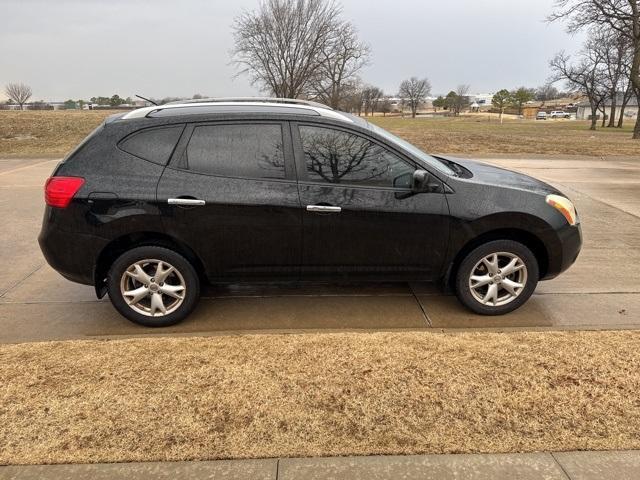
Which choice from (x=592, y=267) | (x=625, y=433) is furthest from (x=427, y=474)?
(x=592, y=267)

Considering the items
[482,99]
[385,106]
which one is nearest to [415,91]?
[385,106]

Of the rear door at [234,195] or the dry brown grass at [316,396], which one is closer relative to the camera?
the dry brown grass at [316,396]

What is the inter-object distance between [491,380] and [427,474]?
3.05 ft

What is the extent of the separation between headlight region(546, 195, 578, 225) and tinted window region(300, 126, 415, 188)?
3.88 ft

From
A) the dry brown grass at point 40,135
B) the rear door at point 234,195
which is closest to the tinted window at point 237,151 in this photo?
the rear door at point 234,195

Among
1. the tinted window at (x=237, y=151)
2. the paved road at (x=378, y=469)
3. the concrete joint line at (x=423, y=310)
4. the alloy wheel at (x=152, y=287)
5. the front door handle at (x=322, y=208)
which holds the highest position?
the tinted window at (x=237, y=151)

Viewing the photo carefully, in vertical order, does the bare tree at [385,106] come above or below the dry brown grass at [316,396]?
above

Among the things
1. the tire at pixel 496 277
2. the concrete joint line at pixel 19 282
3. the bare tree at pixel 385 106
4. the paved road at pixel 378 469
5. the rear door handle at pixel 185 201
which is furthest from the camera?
the bare tree at pixel 385 106

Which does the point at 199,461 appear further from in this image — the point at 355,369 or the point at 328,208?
the point at 328,208

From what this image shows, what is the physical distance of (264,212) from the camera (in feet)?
12.6

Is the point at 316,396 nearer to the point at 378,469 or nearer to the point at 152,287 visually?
the point at 378,469

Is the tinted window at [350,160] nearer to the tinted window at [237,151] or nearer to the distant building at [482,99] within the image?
the tinted window at [237,151]

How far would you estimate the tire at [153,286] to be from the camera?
3.84 metres

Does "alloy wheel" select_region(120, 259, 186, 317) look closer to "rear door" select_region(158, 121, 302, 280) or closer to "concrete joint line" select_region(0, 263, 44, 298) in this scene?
"rear door" select_region(158, 121, 302, 280)
